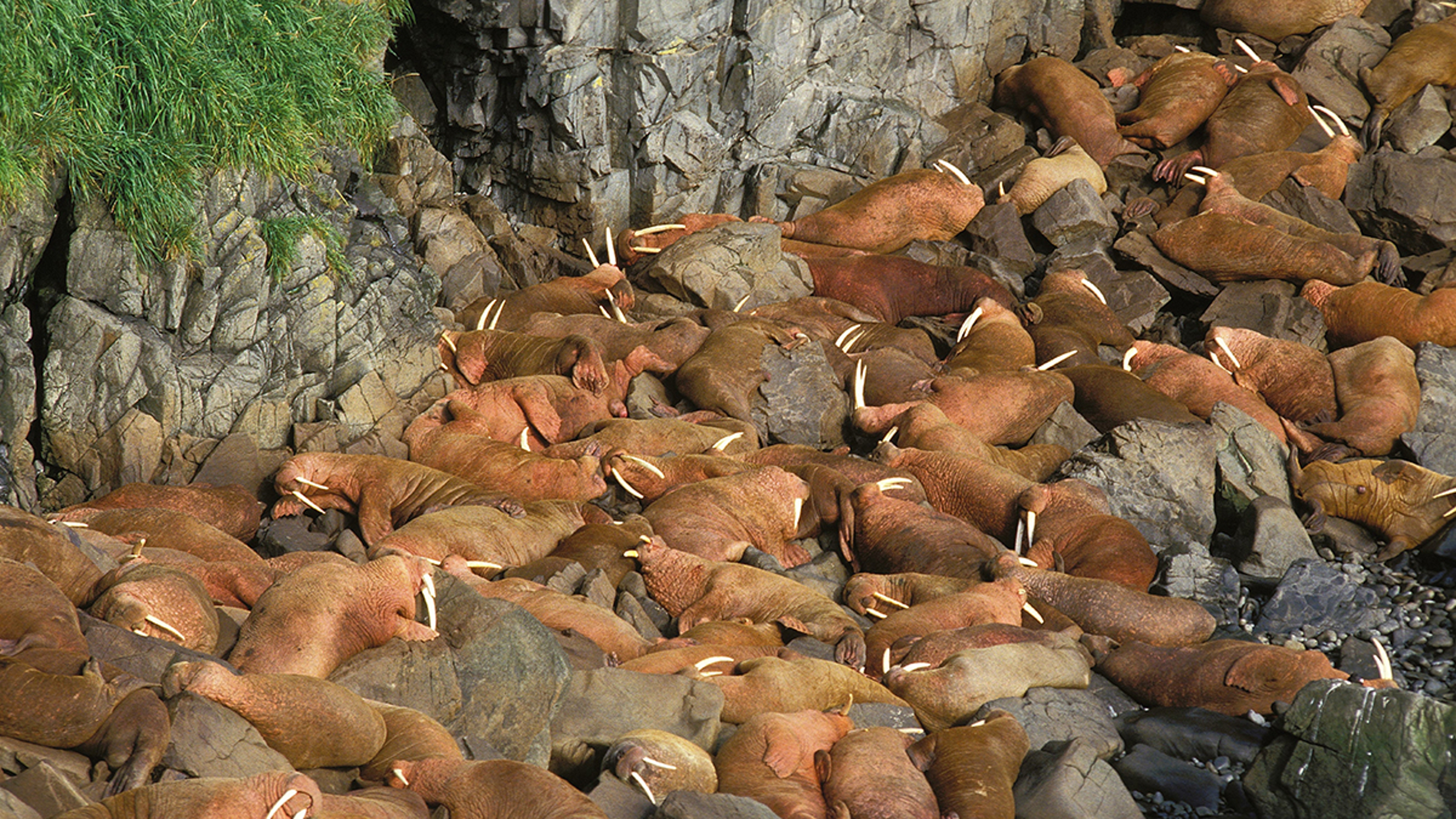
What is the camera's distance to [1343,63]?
1548cm

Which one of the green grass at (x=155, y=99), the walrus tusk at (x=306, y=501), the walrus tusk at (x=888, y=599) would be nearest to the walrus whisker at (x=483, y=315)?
the green grass at (x=155, y=99)

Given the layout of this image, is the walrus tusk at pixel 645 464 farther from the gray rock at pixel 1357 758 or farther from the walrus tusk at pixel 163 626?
the gray rock at pixel 1357 758

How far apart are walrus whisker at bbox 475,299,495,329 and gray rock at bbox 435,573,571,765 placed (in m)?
5.78

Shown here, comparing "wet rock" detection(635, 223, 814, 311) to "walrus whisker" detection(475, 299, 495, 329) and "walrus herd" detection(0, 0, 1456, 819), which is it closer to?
"walrus herd" detection(0, 0, 1456, 819)

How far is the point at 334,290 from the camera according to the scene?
929 cm

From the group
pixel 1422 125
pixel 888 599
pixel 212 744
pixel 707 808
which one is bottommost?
pixel 888 599

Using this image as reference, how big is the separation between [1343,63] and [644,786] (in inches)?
580

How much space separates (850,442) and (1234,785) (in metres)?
4.88

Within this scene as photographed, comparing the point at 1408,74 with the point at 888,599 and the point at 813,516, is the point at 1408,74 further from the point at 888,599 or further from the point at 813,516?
the point at 888,599

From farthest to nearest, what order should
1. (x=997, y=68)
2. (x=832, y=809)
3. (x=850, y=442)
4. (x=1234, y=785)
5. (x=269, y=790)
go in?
(x=997, y=68)
(x=850, y=442)
(x=1234, y=785)
(x=832, y=809)
(x=269, y=790)

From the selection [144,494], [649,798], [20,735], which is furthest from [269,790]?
[144,494]

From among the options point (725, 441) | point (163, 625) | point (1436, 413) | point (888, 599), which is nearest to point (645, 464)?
point (725, 441)

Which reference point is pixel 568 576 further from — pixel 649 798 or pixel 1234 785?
pixel 1234 785

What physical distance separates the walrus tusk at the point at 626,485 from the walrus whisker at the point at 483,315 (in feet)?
8.89
